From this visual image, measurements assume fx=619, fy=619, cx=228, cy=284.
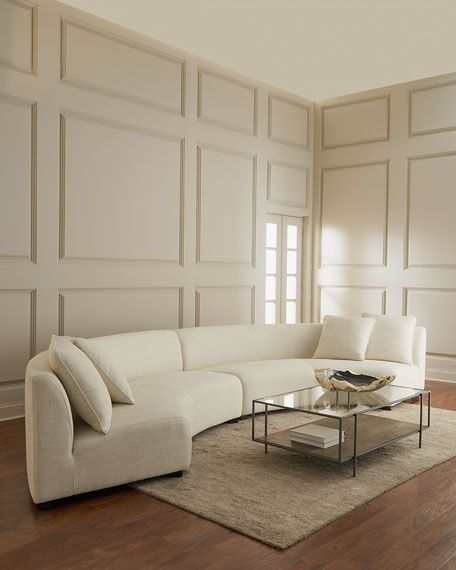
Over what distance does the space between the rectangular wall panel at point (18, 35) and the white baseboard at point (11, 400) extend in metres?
2.34

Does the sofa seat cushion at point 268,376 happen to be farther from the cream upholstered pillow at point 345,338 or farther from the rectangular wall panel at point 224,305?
the rectangular wall panel at point 224,305

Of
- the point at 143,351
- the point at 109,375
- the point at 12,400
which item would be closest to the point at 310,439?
the point at 109,375

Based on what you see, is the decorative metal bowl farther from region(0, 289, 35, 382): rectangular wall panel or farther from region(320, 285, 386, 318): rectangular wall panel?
region(320, 285, 386, 318): rectangular wall panel

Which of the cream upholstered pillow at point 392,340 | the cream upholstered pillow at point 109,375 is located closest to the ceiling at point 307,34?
the cream upholstered pillow at point 392,340

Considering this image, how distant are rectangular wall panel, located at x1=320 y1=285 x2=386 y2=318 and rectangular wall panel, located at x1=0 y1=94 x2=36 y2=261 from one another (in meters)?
3.79

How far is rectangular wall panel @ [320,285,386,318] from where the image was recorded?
22.6 feet

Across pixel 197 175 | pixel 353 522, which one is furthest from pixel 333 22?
pixel 353 522

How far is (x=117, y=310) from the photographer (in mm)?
5254

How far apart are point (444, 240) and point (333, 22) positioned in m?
2.53

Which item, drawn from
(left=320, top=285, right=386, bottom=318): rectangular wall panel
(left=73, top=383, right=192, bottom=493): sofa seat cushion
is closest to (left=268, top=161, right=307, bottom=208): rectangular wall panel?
(left=320, top=285, right=386, bottom=318): rectangular wall panel

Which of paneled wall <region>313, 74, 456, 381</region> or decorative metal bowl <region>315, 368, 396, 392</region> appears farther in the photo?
paneled wall <region>313, 74, 456, 381</region>

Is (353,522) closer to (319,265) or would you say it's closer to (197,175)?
(197,175)

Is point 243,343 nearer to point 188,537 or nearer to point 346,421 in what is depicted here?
point 346,421

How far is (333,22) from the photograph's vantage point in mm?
5152
